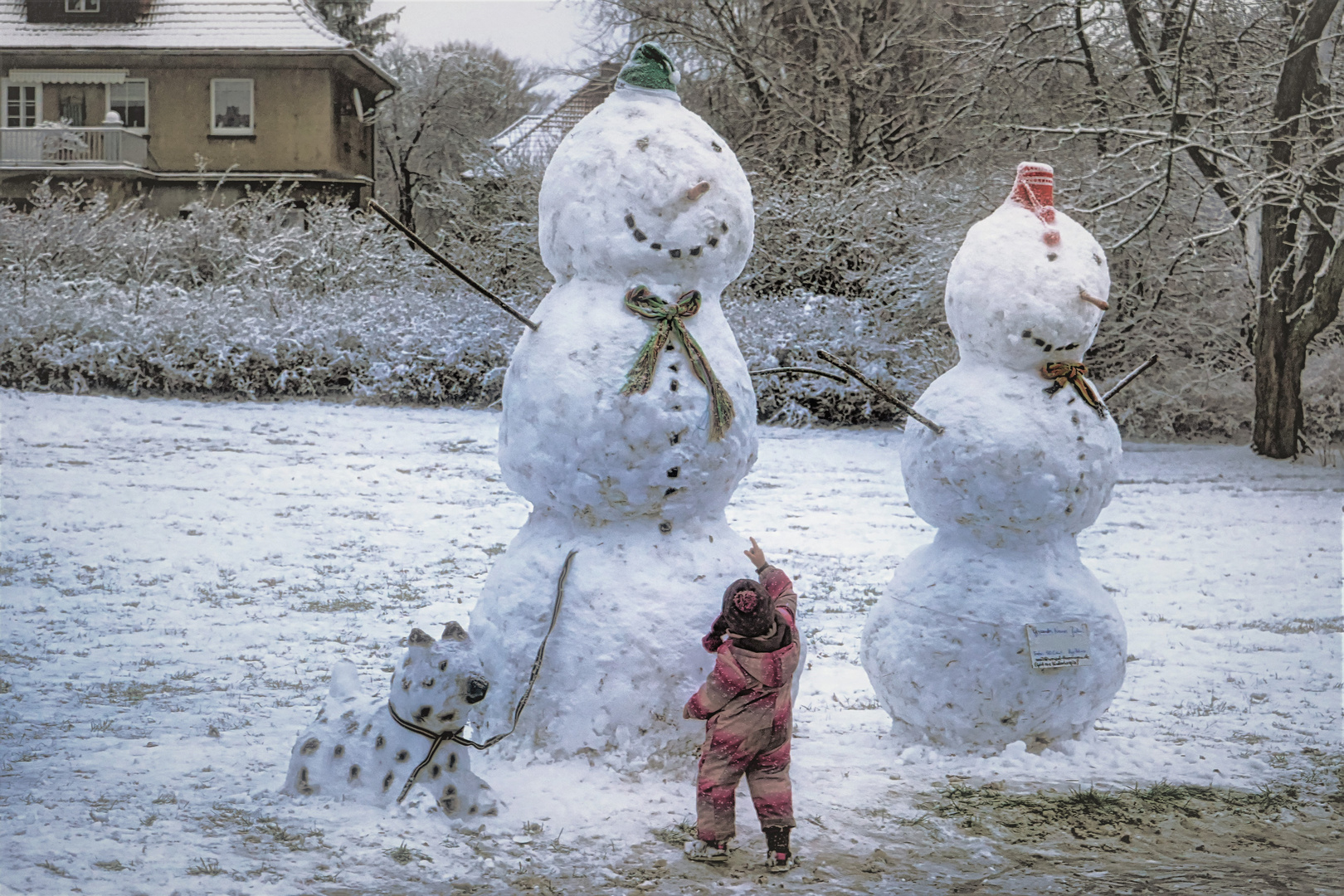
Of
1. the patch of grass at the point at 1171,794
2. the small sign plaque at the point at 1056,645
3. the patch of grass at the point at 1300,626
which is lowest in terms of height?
the patch of grass at the point at 1300,626

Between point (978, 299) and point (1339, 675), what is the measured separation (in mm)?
3116

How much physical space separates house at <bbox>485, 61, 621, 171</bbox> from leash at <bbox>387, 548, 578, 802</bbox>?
46.5 ft

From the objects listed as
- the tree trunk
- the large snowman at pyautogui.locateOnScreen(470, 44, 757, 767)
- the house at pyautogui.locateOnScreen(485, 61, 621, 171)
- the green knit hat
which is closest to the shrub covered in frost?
the tree trunk

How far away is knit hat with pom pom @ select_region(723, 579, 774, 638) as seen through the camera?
3701 millimetres

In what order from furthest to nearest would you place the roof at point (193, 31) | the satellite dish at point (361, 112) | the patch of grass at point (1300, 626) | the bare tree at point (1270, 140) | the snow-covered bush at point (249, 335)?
the satellite dish at point (361, 112), the roof at point (193, 31), the snow-covered bush at point (249, 335), the bare tree at point (1270, 140), the patch of grass at point (1300, 626)

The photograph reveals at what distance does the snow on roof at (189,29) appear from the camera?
23.7m

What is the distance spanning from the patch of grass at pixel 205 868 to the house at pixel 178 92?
70.4 ft

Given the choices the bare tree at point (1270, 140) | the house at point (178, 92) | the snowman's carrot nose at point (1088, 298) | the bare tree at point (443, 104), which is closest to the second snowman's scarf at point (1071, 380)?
the snowman's carrot nose at point (1088, 298)

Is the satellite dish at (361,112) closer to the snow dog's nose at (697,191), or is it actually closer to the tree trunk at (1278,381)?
the tree trunk at (1278,381)

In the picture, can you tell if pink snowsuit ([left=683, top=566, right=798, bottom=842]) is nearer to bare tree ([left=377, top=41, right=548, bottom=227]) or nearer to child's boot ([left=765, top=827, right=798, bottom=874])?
child's boot ([left=765, top=827, right=798, bottom=874])

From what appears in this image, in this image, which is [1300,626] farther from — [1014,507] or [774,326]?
[774,326]

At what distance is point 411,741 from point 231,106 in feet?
77.0

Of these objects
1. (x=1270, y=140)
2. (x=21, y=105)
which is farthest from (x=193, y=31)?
(x=1270, y=140)

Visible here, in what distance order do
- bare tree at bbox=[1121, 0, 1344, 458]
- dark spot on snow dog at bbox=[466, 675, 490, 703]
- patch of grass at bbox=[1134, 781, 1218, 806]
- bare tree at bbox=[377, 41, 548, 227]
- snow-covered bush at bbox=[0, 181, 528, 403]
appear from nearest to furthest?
dark spot on snow dog at bbox=[466, 675, 490, 703]
patch of grass at bbox=[1134, 781, 1218, 806]
bare tree at bbox=[1121, 0, 1344, 458]
snow-covered bush at bbox=[0, 181, 528, 403]
bare tree at bbox=[377, 41, 548, 227]
